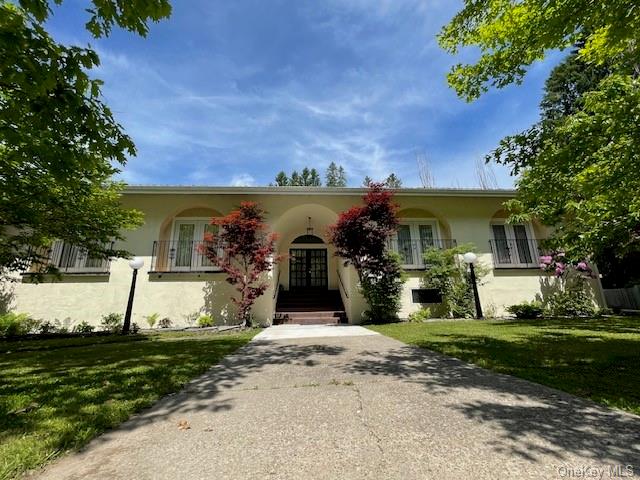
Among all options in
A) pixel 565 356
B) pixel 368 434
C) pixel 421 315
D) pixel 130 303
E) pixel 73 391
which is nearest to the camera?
pixel 368 434

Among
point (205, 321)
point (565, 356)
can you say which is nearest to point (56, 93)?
point (565, 356)

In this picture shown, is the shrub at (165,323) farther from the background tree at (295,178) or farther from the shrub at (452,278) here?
the background tree at (295,178)

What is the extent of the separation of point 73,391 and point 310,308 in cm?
940

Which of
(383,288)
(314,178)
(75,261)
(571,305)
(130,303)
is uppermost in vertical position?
(314,178)

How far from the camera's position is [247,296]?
9.37 meters

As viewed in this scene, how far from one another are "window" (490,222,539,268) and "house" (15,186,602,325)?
4 cm

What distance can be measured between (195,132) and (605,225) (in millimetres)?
10531

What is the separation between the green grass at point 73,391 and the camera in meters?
1.79

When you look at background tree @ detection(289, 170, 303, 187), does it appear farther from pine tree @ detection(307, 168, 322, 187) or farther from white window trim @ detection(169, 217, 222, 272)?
white window trim @ detection(169, 217, 222, 272)

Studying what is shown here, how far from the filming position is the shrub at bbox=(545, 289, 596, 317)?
1042cm

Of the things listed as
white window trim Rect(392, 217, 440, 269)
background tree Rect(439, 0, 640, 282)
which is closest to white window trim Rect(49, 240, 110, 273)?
white window trim Rect(392, 217, 440, 269)

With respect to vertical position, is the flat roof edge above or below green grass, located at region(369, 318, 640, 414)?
above

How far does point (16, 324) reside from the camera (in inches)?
343

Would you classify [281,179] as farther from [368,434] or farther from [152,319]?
[368,434]
